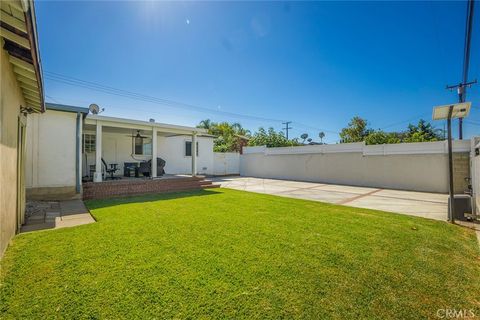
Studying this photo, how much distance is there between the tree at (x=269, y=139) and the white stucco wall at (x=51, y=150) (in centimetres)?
2099

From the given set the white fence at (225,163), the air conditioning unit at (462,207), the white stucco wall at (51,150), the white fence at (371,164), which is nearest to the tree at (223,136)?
the white fence at (225,163)

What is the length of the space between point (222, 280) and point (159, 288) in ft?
2.43

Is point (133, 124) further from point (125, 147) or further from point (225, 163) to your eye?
point (225, 163)

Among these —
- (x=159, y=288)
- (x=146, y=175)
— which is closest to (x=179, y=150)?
(x=146, y=175)

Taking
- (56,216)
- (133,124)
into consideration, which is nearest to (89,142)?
(133,124)

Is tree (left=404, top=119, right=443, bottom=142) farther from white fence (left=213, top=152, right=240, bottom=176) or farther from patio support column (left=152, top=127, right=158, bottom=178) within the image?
patio support column (left=152, top=127, right=158, bottom=178)

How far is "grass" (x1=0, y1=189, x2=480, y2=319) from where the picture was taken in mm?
2184

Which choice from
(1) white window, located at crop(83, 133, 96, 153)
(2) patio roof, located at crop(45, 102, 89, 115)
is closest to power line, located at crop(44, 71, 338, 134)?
(1) white window, located at crop(83, 133, 96, 153)

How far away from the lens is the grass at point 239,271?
2184 millimetres

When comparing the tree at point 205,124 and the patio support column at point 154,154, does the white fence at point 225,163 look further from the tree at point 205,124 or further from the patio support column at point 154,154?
the tree at point 205,124

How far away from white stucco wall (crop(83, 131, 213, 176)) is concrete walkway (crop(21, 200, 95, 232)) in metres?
4.61

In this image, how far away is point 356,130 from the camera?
27.6 meters

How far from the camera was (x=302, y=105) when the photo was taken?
24797 mm

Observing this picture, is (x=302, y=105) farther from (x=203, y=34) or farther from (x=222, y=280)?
(x=222, y=280)
